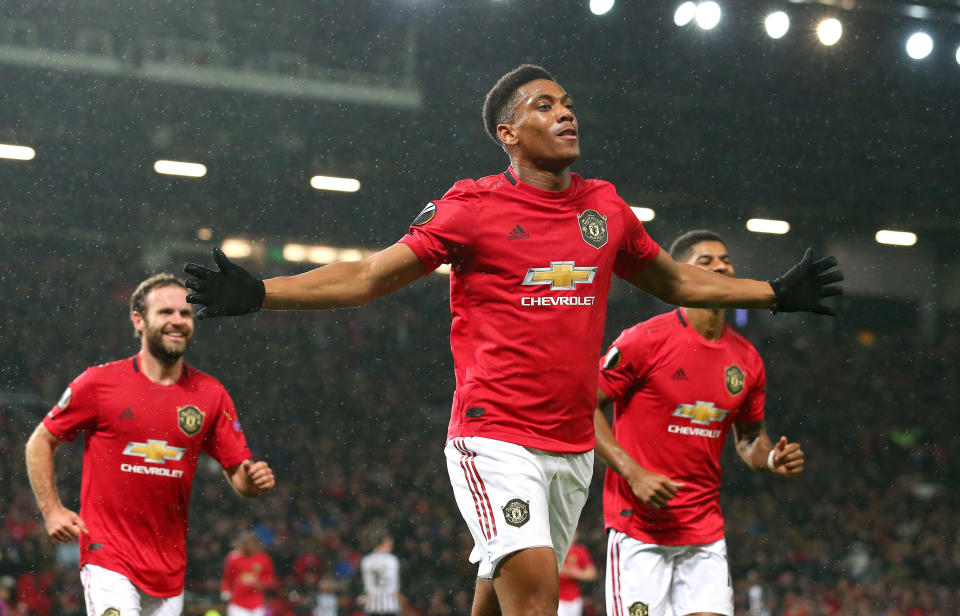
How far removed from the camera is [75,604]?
12195mm

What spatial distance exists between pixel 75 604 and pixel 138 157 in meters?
6.77

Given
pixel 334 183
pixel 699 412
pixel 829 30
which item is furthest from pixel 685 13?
pixel 699 412

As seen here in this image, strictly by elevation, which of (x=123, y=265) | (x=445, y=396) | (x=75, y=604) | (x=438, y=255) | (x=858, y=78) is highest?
(x=858, y=78)

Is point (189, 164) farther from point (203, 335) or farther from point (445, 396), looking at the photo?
point (445, 396)

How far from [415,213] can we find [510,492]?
1502cm

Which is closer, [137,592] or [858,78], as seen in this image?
[137,592]

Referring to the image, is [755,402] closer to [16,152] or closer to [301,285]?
[301,285]

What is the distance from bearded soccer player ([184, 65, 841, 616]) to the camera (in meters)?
2.89

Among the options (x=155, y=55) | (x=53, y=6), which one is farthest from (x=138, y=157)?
(x=53, y=6)

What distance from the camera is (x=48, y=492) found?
4.44 metres

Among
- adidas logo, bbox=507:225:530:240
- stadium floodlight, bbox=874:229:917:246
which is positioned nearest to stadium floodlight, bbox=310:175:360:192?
stadium floodlight, bbox=874:229:917:246

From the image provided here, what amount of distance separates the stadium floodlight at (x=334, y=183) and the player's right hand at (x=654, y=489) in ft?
43.5

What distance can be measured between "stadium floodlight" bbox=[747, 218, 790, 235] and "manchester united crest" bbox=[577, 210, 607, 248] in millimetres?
15684

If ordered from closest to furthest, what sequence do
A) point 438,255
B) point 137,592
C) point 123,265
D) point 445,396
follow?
point 438,255, point 137,592, point 123,265, point 445,396
